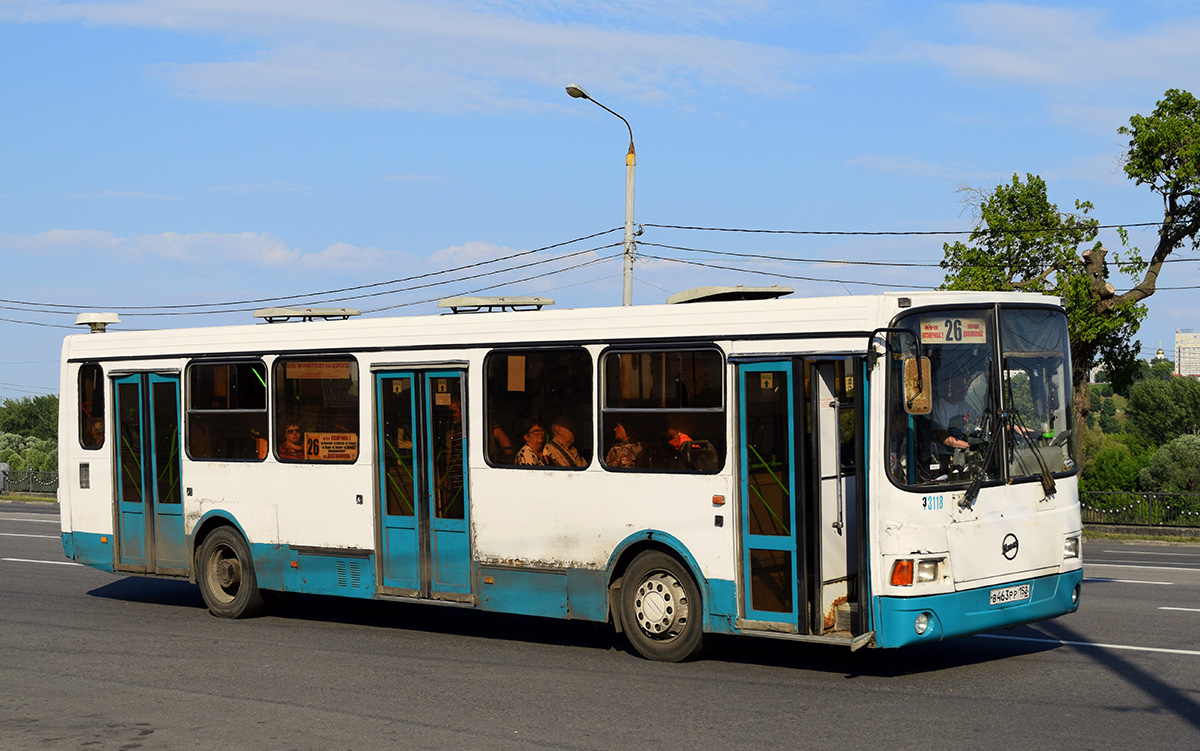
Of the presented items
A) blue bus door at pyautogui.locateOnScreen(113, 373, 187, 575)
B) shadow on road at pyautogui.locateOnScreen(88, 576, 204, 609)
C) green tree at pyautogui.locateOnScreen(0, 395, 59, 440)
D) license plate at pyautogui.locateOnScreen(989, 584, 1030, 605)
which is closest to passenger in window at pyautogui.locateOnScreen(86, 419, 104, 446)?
blue bus door at pyautogui.locateOnScreen(113, 373, 187, 575)

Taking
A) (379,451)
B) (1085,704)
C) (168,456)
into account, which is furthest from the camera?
(168,456)

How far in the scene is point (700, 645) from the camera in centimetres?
995

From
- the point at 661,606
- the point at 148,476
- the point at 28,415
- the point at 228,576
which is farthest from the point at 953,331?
the point at 28,415

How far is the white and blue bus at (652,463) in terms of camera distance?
909cm

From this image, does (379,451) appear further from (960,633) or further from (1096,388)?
(1096,388)

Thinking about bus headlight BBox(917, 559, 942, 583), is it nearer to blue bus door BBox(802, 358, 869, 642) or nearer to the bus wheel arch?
blue bus door BBox(802, 358, 869, 642)

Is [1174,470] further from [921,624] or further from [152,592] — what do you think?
[921,624]

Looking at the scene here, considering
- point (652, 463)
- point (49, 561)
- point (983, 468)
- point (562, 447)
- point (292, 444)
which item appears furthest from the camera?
point (49, 561)

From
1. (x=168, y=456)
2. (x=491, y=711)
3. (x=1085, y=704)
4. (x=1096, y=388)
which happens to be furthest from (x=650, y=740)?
(x=1096, y=388)

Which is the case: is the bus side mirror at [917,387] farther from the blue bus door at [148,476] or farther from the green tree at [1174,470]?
the green tree at [1174,470]

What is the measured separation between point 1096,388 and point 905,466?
167 m

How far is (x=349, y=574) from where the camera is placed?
12188 mm

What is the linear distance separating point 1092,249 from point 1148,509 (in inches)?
348

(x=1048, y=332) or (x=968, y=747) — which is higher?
(x=1048, y=332)
